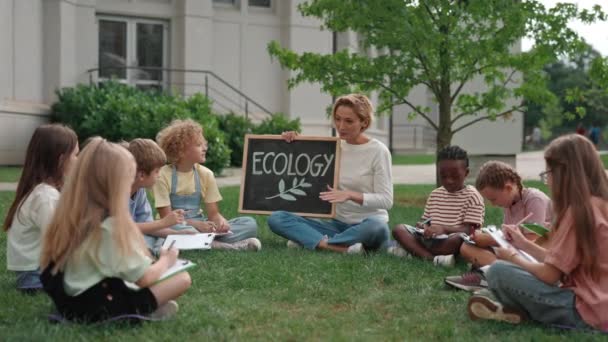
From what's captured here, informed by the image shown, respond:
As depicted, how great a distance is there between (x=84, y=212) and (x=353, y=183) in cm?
353

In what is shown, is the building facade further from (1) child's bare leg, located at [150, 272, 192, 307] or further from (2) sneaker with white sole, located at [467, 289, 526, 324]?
(1) child's bare leg, located at [150, 272, 192, 307]

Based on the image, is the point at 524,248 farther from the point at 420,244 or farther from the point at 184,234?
the point at 184,234

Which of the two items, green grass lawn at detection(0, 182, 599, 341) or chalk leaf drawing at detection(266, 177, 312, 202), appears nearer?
green grass lawn at detection(0, 182, 599, 341)

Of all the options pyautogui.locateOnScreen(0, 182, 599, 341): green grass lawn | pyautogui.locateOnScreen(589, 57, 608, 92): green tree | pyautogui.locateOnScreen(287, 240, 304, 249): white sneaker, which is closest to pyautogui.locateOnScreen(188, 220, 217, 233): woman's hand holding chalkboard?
pyautogui.locateOnScreen(0, 182, 599, 341): green grass lawn

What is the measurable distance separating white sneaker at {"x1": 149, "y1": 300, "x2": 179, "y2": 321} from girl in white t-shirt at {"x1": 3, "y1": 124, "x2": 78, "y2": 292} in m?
0.95

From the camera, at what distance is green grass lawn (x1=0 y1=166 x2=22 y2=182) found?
14539 millimetres

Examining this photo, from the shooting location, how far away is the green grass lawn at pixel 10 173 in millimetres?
14539

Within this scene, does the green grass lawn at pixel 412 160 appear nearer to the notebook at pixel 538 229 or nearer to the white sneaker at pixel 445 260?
the white sneaker at pixel 445 260

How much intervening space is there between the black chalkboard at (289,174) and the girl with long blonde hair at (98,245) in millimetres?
3404

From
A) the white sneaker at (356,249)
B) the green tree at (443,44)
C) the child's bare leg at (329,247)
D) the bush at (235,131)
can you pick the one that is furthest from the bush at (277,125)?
the white sneaker at (356,249)

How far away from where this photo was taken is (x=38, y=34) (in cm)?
1958

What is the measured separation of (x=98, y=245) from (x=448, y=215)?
336cm

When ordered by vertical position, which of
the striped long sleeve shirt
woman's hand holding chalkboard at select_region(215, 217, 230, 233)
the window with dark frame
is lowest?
woman's hand holding chalkboard at select_region(215, 217, 230, 233)

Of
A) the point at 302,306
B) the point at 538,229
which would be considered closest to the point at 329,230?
the point at 302,306
